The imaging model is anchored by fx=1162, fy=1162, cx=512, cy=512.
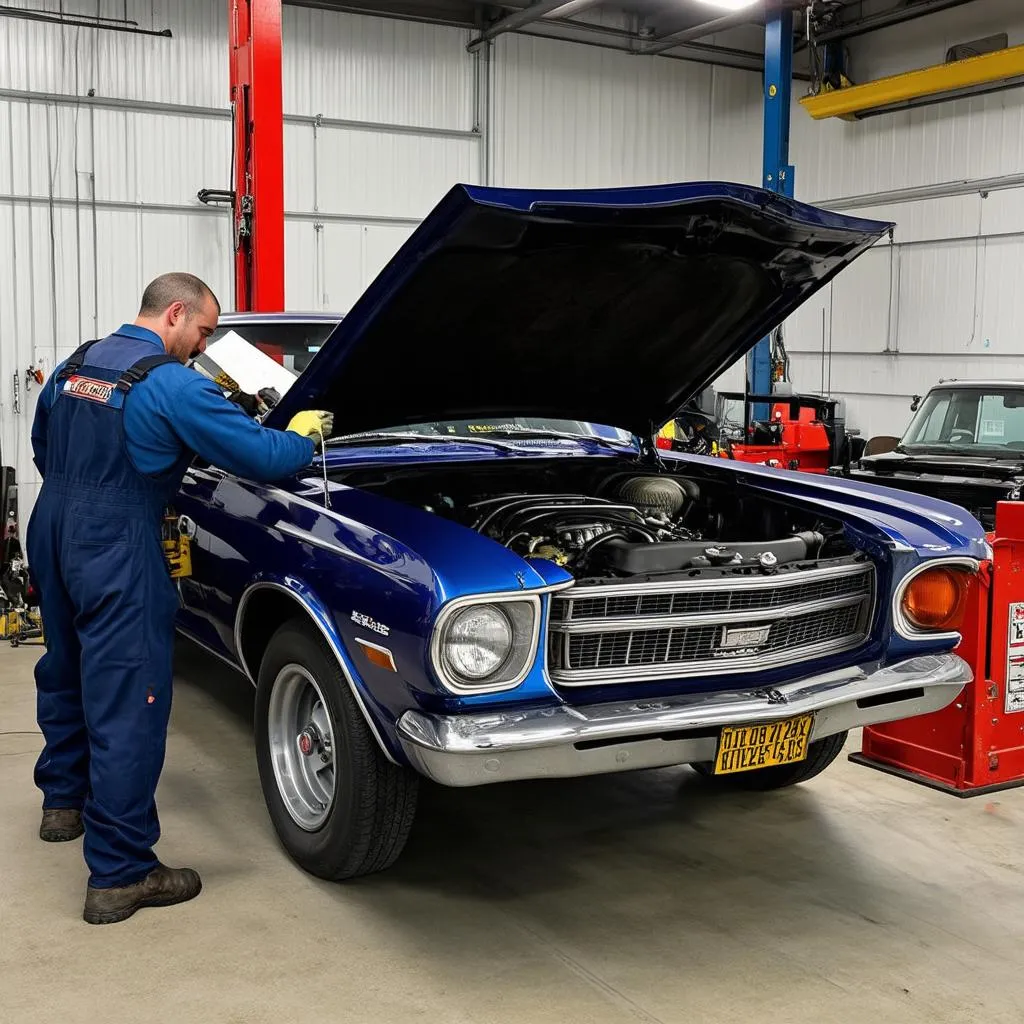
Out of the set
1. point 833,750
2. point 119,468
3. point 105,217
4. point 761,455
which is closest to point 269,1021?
point 119,468

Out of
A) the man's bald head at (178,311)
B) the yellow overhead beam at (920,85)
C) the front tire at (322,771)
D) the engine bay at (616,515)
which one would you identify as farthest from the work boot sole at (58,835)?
the yellow overhead beam at (920,85)

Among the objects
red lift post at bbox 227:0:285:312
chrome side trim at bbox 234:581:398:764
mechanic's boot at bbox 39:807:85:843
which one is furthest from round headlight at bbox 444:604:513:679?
red lift post at bbox 227:0:285:312

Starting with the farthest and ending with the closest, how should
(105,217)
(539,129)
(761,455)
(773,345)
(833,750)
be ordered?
(539,129) → (773,345) → (105,217) → (761,455) → (833,750)

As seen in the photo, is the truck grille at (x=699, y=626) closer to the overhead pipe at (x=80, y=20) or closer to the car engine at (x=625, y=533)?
the car engine at (x=625, y=533)

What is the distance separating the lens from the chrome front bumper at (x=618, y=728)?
2.50m

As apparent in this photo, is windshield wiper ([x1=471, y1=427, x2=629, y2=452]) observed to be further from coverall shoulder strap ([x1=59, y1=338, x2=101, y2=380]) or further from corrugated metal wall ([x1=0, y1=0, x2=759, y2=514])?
corrugated metal wall ([x1=0, y1=0, x2=759, y2=514])

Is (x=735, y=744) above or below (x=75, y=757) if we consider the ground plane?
above

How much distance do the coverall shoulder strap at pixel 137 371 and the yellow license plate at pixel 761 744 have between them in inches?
64.9

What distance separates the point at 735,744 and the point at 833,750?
1.17 m

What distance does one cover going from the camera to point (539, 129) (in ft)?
53.0

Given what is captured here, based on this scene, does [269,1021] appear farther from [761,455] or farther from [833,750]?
[761,455]

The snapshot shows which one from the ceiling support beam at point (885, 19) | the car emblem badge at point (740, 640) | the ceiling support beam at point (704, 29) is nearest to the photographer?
the car emblem badge at point (740, 640)

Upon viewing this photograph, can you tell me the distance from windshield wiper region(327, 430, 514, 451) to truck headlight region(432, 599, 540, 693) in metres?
1.25

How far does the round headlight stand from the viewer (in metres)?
2.54
